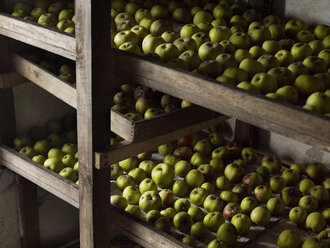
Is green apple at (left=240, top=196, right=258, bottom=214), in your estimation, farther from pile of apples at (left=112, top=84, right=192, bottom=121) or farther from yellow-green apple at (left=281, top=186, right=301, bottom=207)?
pile of apples at (left=112, top=84, right=192, bottom=121)

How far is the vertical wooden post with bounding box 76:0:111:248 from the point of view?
244 cm

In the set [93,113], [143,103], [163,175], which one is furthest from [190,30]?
[163,175]

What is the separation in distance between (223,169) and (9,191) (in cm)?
156

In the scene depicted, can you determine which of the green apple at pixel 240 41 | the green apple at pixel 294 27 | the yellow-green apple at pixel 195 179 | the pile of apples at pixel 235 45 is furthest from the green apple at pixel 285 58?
the yellow-green apple at pixel 195 179

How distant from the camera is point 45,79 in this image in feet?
9.92

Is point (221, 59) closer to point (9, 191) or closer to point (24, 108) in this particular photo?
point (24, 108)

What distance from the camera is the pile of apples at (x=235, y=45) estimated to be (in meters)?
2.25

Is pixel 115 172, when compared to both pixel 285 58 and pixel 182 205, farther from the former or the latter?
pixel 285 58

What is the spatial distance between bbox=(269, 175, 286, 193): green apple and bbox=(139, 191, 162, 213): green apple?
0.71 meters

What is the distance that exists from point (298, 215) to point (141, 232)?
88 cm

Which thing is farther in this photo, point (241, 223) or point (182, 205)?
point (182, 205)

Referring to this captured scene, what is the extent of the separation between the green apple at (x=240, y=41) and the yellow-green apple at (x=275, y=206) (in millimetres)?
901

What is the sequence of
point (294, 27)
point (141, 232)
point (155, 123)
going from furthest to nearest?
point (294, 27), point (141, 232), point (155, 123)

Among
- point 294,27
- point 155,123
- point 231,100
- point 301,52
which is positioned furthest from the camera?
point 294,27
